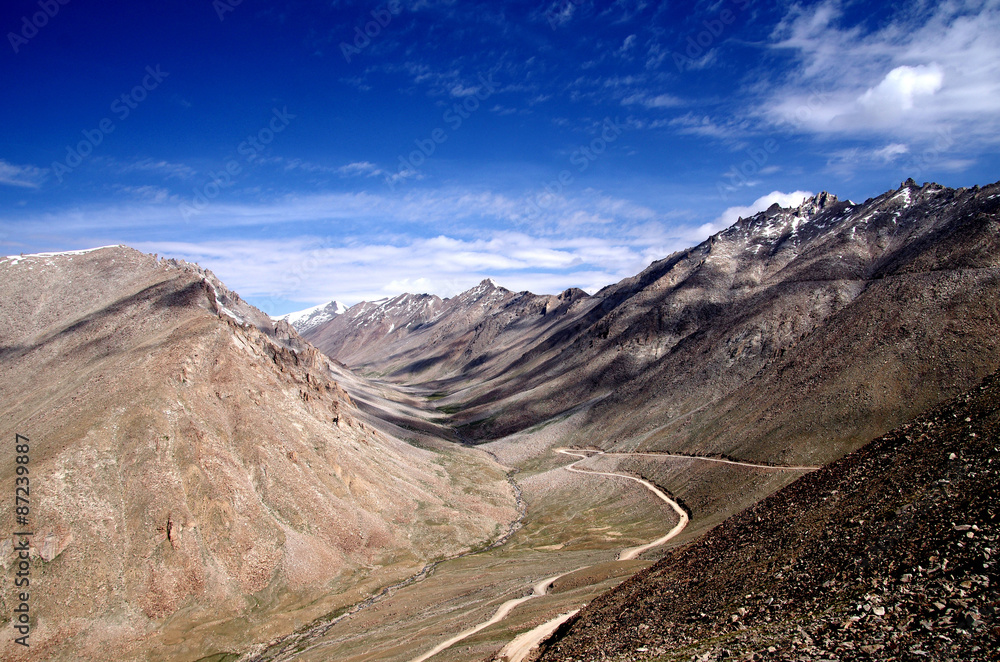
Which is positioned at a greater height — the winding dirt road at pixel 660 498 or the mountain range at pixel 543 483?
the mountain range at pixel 543 483

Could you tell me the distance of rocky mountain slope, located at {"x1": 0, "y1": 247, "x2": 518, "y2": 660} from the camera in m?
47.4

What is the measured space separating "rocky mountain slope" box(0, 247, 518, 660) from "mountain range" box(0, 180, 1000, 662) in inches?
11.0

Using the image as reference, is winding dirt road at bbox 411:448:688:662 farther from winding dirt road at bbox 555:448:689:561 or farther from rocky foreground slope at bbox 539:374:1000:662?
rocky foreground slope at bbox 539:374:1000:662

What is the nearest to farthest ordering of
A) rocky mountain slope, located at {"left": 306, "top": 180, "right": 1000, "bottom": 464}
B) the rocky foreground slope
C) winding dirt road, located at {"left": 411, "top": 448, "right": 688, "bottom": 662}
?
the rocky foreground slope → winding dirt road, located at {"left": 411, "top": 448, "right": 688, "bottom": 662} → rocky mountain slope, located at {"left": 306, "top": 180, "right": 1000, "bottom": 464}

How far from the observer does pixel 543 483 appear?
106 meters

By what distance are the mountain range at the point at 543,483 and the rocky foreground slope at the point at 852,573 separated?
0.15m

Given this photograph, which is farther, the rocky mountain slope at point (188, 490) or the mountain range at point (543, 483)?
the rocky mountain slope at point (188, 490)

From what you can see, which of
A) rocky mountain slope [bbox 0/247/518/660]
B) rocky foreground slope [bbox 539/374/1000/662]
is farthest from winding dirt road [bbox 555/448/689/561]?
rocky foreground slope [bbox 539/374/1000/662]

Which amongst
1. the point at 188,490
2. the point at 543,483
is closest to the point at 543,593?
the point at 188,490

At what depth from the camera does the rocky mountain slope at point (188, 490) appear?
47.4 meters

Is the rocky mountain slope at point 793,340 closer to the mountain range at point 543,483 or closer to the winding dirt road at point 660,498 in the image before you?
the mountain range at point 543,483

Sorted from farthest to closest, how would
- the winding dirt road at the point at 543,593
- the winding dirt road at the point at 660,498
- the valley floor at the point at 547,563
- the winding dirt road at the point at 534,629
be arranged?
the winding dirt road at the point at 660,498
the valley floor at the point at 547,563
the winding dirt road at the point at 543,593
the winding dirt road at the point at 534,629

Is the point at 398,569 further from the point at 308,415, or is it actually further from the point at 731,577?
the point at 731,577

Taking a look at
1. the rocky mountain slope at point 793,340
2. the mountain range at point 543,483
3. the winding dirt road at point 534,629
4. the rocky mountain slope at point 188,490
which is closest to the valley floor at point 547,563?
the winding dirt road at point 534,629
